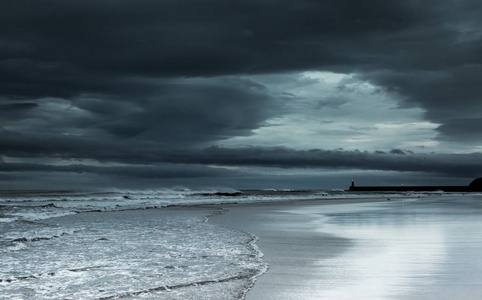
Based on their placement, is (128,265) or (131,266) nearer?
(131,266)

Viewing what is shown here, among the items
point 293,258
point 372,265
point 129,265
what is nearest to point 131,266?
point 129,265

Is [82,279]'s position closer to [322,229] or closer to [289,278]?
[289,278]

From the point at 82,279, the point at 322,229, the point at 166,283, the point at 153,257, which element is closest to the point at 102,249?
the point at 153,257

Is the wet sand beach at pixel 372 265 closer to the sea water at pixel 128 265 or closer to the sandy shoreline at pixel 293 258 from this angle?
the sandy shoreline at pixel 293 258

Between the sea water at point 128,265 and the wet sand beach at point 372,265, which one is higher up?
the wet sand beach at point 372,265

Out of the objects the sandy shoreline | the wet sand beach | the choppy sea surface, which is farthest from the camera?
the choppy sea surface

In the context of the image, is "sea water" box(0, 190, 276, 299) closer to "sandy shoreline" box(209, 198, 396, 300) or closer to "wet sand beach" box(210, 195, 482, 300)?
"sandy shoreline" box(209, 198, 396, 300)

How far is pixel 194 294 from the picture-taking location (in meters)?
7.61

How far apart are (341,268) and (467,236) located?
741cm

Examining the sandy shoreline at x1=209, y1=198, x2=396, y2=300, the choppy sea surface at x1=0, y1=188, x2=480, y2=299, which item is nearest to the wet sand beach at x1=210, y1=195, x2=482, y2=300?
the sandy shoreline at x1=209, y1=198, x2=396, y2=300

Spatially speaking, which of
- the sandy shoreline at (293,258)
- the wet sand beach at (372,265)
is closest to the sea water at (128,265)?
the sandy shoreline at (293,258)

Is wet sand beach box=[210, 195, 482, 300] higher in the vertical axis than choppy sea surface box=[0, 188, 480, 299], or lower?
higher

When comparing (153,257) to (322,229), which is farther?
(322,229)

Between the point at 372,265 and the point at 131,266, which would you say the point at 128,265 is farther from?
the point at 372,265
